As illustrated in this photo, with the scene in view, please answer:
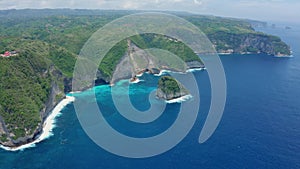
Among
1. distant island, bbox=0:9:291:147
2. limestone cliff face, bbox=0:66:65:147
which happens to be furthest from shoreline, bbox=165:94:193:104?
limestone cliff face, bbox=0:66:65:147

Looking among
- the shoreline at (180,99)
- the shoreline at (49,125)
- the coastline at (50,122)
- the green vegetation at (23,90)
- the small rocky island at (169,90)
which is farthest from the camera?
the small rocky island at (169,90)

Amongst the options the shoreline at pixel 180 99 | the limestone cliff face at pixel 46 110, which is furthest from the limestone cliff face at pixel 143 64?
the shoreline at pixel 180 99

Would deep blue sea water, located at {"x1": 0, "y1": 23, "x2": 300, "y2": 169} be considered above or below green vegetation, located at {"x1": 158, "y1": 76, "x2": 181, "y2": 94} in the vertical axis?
below

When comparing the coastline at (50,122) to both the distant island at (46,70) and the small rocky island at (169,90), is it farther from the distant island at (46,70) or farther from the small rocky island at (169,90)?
the small rocky island at (169,90)

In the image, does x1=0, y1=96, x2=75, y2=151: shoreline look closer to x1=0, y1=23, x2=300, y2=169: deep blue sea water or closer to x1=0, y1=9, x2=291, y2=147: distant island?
x1=0, y1=9, x2=291, y2=147: distant island

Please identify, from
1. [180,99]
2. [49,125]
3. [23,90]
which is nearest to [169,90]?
[180,99]

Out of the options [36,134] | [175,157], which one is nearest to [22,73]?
[36,134]
